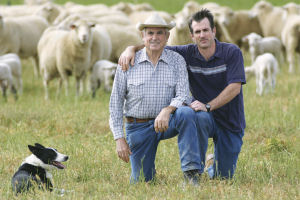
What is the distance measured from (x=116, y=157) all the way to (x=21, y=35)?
29.8 ft

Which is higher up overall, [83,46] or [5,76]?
[83,46]

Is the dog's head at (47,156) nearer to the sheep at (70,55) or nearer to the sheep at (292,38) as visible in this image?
the sheep at (70,55)

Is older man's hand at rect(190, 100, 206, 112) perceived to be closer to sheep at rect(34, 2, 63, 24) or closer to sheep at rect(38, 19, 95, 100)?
sheep at rect(38, 19, 95, 100)

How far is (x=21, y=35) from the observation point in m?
13.6

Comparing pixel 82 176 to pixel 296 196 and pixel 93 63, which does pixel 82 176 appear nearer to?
pixel 296 196

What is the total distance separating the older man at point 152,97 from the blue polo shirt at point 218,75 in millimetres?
192

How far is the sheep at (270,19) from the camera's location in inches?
717

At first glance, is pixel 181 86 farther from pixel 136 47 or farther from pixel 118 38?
pixel 118 38

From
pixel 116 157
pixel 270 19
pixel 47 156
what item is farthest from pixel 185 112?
pixel 270 19

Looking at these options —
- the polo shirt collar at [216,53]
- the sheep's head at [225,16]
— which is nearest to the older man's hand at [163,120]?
the polo shirt collar at [216,53]

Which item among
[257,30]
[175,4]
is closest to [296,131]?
[257,30]

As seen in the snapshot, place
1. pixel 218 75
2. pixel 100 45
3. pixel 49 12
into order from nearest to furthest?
pixel 218 75
pixel 100 45
pixel 49 12

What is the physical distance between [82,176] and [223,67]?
4.86 ft

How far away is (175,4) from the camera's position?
35156mm
